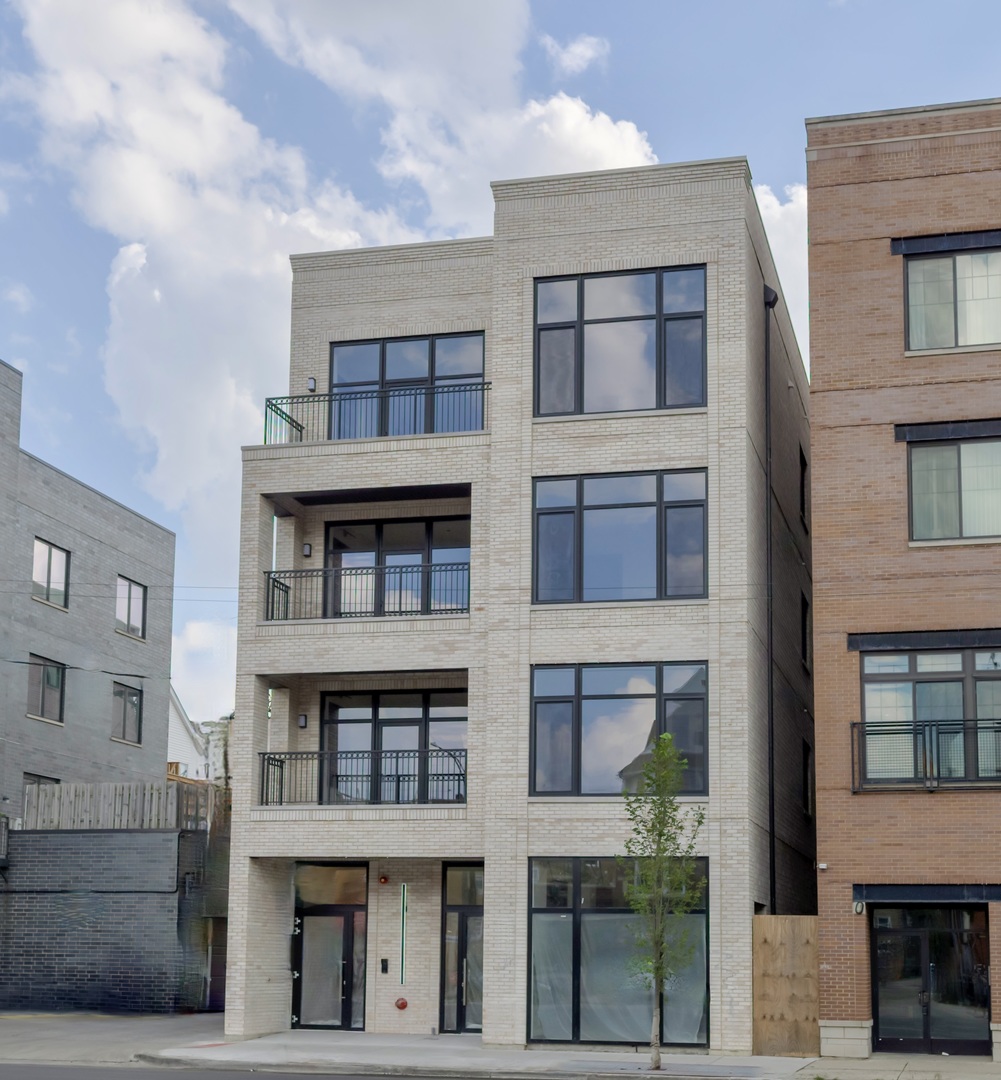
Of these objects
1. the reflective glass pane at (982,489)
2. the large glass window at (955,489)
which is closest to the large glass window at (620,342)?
the large glass window at (955,489)

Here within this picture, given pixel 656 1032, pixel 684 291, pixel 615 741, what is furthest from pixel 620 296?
pixel 656 1032

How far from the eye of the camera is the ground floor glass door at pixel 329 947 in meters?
29.4

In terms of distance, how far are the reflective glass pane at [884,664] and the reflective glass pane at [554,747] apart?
5.03 metres

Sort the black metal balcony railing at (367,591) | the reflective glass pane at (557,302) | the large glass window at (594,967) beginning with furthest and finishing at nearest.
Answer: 1. the black metal balcony railing at (367,591)
2. the reflective glass pane at (557,302)
3. the large glass window at (594,967)

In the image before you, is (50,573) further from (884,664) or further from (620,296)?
(884,664)

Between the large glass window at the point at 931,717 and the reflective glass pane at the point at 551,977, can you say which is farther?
the reflective glass pane at the point at 551,977

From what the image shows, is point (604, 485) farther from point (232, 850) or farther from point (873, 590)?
point (232, 850)

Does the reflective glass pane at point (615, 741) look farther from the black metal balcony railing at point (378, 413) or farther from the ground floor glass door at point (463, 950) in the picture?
the black metal balcony railing at point (378, 413)

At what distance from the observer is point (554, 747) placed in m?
27.5

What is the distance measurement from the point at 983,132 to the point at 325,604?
47.5ft

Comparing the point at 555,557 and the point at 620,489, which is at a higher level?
the point at 620,489

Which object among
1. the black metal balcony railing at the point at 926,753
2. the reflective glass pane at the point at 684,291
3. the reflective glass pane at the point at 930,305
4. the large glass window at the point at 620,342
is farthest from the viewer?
the reflective glass pane at the point at 684,291

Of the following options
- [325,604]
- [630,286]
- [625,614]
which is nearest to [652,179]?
[630,286]

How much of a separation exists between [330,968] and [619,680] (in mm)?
7843
